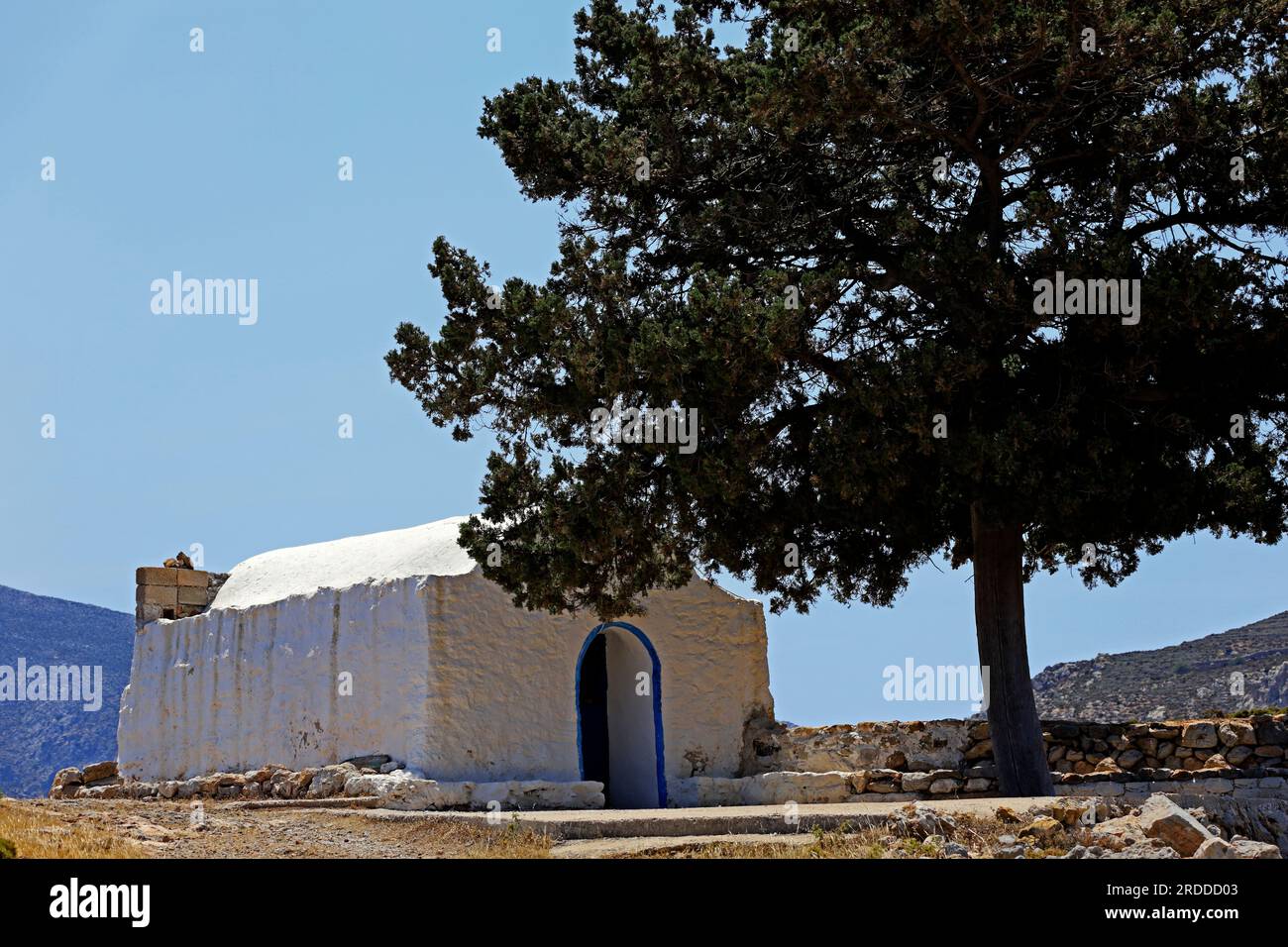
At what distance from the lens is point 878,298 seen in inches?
553

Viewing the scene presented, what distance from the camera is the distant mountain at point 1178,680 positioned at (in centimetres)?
2717

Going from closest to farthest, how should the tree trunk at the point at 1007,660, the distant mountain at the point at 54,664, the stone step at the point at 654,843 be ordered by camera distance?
the stone step at the point at 654,843, the tree trunk at the point at 1007,660, the distant mountain at the point at 54,664

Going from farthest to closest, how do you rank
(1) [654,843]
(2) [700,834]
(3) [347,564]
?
(3) [347,564]
(2) [700,834]
(1) [654,843]

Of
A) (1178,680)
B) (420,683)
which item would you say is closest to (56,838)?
(420,683)

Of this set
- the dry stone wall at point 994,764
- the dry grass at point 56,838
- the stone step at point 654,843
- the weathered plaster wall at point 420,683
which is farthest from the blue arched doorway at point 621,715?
the dry grass at point 56,838

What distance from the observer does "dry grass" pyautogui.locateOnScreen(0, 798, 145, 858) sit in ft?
28.1

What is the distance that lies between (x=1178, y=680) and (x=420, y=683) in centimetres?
1983

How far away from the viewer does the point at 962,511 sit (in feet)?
49.7

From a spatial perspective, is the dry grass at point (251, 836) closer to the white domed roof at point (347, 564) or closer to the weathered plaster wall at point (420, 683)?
the weathered plaster wall at point (420, 683)

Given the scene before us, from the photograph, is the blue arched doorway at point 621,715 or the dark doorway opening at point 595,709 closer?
the blue arched doorway at point 621,715

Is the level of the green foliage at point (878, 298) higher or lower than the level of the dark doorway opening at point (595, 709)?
higher

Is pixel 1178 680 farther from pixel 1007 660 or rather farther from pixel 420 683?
pixel 420 683
